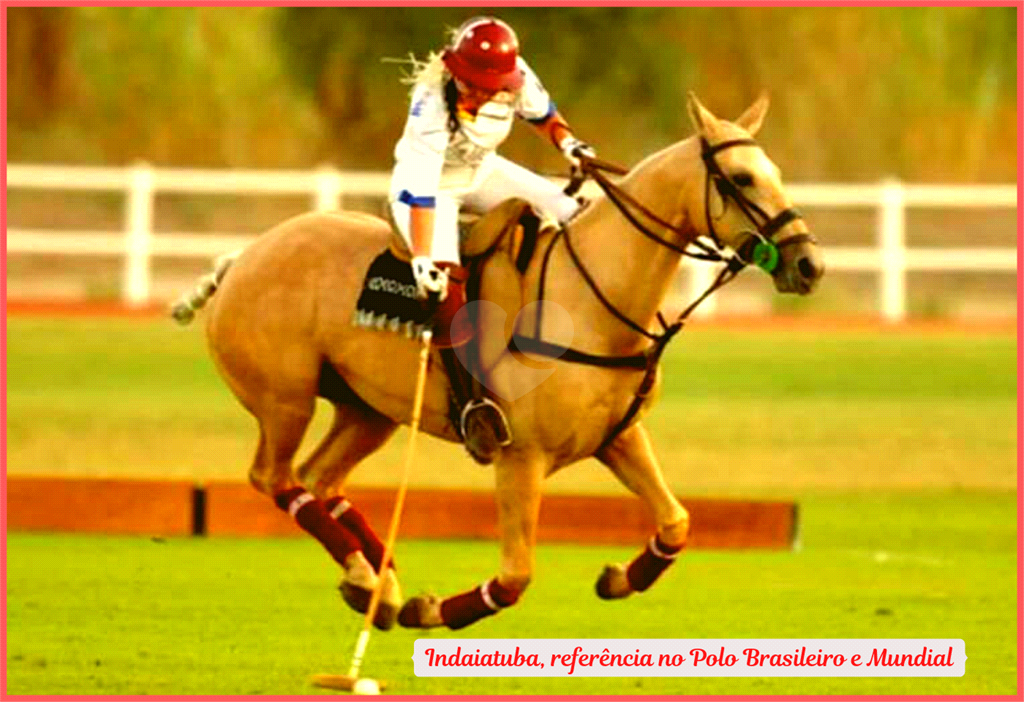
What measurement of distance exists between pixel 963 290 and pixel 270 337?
2382 centimetres

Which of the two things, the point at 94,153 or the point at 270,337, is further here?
the point at 94,153

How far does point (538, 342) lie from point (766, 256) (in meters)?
0.93

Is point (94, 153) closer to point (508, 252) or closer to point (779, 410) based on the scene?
point (779, 410)

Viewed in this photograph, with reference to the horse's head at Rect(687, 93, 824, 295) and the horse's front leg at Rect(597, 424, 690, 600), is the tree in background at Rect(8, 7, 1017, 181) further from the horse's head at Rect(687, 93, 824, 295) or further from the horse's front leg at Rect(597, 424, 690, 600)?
the horse's head at Rect(687, 93, 824, 295)

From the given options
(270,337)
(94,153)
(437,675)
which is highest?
(94,153)

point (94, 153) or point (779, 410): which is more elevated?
point (94, 153)

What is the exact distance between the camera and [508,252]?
10.1m

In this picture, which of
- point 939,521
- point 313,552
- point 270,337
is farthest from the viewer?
point 939,521

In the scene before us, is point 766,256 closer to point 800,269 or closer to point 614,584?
point 800,269

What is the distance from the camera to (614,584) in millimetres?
10141

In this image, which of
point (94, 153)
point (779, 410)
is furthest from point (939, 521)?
point (94, 153)

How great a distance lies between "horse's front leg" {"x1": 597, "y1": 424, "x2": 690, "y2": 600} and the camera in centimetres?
1004

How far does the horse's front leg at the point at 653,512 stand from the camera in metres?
10.0

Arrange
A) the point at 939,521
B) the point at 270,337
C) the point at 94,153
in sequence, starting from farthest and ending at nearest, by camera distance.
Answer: the point at 94,153
the point at 939,521
the point at 270,337
